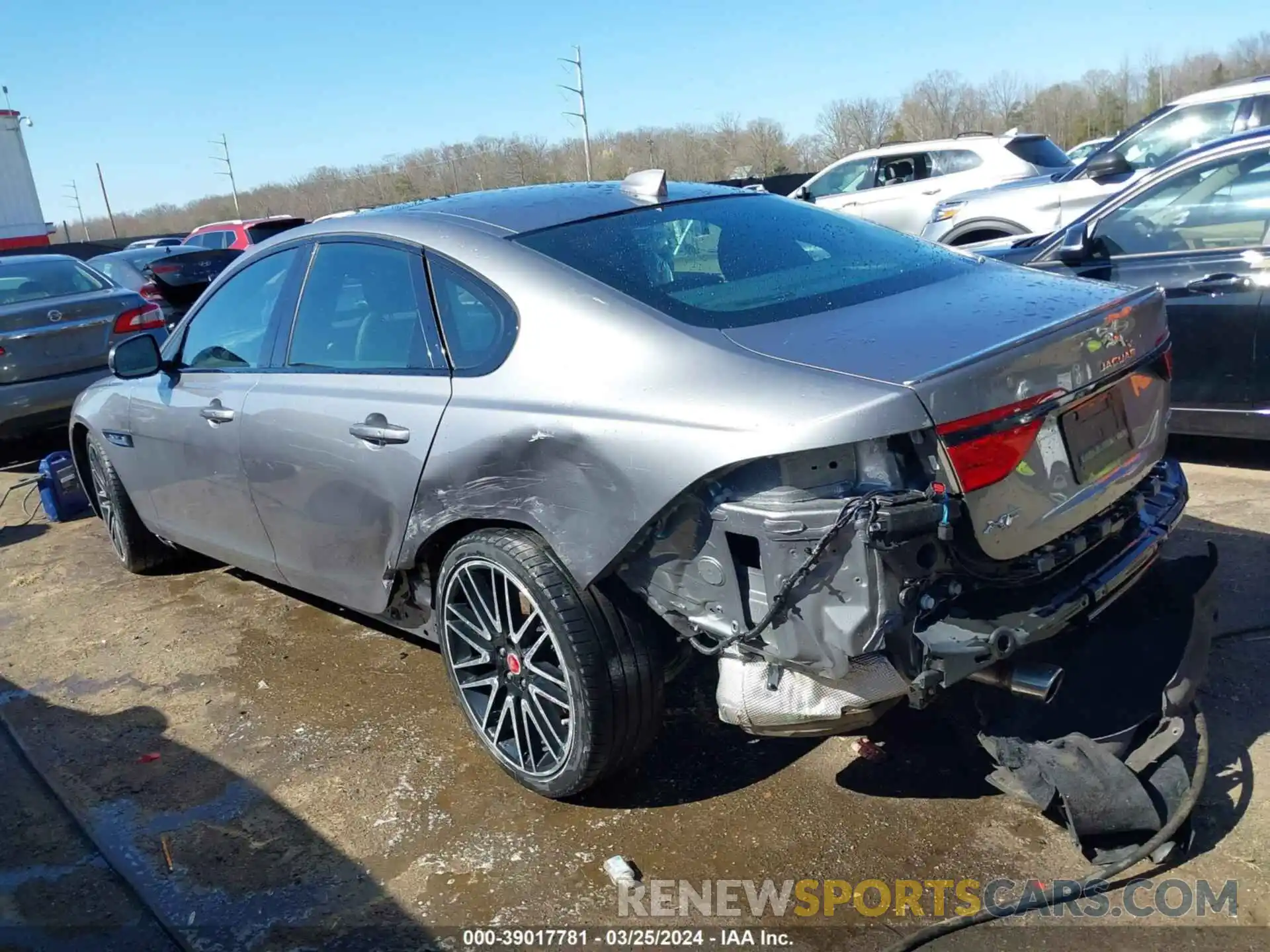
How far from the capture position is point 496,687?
10.5 ft

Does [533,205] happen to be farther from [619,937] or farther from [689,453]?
[619,937]

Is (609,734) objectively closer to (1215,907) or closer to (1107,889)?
(1107,889)

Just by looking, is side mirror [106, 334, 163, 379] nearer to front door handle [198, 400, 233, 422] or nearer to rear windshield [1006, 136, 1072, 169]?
front door handle [198, 400, 233, 422]

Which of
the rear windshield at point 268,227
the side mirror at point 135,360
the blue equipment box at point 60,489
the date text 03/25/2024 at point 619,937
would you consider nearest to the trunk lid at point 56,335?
the blue equipment box at point 60,489

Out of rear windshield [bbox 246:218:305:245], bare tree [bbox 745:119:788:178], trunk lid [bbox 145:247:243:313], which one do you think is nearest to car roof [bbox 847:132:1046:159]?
trunk lid [bbox 145:247:243:313]

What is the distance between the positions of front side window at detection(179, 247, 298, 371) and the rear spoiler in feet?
24.8

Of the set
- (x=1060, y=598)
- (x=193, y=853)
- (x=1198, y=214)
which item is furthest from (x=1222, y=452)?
(x=193, y=853)

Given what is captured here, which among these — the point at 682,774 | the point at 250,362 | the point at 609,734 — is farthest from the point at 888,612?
the point at 250,362

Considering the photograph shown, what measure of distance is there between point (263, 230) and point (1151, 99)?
49.6 metres

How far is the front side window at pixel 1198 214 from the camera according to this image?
500 centimetres

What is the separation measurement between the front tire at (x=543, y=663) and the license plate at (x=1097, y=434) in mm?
1191

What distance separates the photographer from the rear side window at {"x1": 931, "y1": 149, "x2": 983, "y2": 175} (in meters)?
11.6

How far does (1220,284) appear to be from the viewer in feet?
16.1

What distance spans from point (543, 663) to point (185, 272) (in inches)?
422
